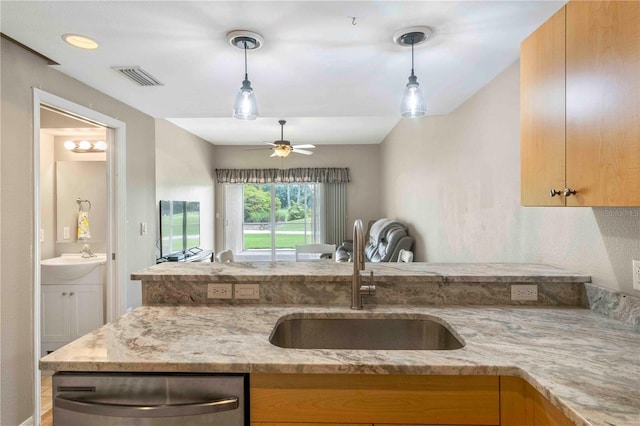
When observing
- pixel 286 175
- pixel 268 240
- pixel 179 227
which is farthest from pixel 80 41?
pixel 268 240

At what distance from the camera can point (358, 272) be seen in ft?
4.75

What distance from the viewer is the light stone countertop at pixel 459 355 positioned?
82cm

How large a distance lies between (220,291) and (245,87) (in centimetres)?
112

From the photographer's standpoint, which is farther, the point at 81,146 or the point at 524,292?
the point at 81,146

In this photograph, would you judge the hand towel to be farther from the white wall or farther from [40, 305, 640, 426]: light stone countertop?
[40, 305, 640, 426]: light stone countertop

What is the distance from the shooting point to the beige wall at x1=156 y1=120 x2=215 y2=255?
4.54 meters

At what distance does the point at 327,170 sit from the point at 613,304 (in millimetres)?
5608

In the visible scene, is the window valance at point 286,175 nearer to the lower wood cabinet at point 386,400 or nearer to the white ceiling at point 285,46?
the white ceiling at point 285,46

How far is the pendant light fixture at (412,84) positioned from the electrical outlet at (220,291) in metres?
1.37

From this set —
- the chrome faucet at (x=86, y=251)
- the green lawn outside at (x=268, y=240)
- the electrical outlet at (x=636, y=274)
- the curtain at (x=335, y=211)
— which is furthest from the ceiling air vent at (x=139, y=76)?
the green lawn outside at (x=268, y=240)

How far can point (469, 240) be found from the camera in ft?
9.46

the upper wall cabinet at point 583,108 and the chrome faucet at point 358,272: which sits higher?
the upper wall cabinet at point 583,108

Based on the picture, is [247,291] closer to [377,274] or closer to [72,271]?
Result: [377,274]

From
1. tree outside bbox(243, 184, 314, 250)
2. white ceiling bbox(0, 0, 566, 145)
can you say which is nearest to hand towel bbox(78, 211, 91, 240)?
white ceiling bbox(0, 0, 566, 145)
